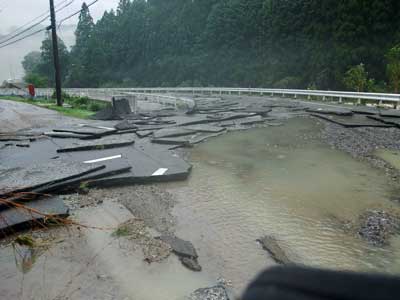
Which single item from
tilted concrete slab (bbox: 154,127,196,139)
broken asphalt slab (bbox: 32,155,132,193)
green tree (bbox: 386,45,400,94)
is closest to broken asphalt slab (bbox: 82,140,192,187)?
broken asphalt slab (bbox: 32,155,132,193)

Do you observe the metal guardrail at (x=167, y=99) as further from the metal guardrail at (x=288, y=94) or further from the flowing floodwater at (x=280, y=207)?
the flowing floodwater at (x=280, y=207)

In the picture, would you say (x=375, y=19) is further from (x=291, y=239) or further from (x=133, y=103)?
(x=291, y=239)

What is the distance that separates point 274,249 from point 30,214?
9.65 feet

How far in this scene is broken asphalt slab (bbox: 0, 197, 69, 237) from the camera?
3.80 meters

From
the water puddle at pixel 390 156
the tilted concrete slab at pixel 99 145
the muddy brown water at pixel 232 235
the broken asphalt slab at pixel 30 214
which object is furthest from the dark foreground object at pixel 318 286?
the tilted concrete slab at pixel 99 145

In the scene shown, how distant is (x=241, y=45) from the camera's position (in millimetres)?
45219

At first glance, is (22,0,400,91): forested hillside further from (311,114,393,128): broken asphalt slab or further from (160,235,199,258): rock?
(160,235,199,258): rock

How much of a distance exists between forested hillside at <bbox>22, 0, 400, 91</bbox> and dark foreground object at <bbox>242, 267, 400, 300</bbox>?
21.8 metres

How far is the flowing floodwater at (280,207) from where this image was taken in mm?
3477

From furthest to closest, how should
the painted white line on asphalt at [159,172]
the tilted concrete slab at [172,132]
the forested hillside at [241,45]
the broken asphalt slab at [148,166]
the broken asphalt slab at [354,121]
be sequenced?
1. the forested hillside at [241,45]
2. the broken asphalt slab at [354,121]
3. the tilted concrete slab at [172,132]
4. the painted white line on asphalt at [159,172]
5. the broken asphalt slab at [148,166]

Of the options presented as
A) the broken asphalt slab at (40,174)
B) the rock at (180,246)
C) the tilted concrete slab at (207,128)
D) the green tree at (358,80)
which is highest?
the green tree at (358,80)

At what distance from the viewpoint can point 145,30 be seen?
62.6m

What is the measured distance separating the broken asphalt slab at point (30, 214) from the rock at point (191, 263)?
1.65 m

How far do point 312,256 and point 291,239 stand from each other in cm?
41
